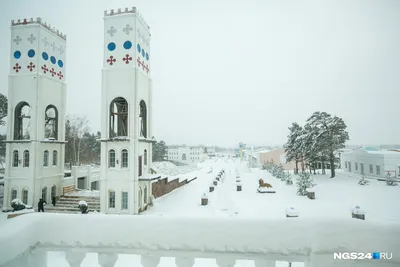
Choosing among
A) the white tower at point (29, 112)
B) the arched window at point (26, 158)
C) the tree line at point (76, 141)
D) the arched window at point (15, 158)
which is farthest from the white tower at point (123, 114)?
the arched window at point (15, 158)

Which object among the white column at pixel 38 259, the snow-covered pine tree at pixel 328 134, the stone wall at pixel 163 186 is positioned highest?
the snow-covered pine tree at pixel 328 134

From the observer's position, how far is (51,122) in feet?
47.5

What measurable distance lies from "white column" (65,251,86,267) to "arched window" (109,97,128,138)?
10.6 m

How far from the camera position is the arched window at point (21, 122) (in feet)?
41.3

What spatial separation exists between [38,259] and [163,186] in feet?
46.5

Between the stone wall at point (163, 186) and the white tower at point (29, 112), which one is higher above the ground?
the white tower at point (29, 112)

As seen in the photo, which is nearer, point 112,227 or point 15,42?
point 112,227

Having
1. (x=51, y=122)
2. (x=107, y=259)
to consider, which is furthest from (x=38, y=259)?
(x=51, y=122)

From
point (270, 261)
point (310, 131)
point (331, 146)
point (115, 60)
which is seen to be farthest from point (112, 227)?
point (310, 131)

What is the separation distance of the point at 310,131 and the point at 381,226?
15474 mm

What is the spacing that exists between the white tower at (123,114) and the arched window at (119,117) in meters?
0.05

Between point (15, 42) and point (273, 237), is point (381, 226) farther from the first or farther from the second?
point (15, 42)

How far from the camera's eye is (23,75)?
490 inches

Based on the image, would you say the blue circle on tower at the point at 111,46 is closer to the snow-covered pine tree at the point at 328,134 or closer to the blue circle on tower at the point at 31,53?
the blue circle on tower at the point at 31,53
